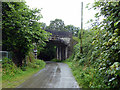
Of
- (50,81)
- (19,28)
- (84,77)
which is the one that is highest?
(19,28)

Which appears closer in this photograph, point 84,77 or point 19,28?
point 84,77

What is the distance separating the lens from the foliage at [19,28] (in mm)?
8336

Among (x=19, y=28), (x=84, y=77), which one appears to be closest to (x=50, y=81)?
(x=84, y=77)

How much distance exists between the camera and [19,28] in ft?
28.9

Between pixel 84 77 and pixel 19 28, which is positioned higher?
pixel 19 28

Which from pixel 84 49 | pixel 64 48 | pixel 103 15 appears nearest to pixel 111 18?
pixel 103 15

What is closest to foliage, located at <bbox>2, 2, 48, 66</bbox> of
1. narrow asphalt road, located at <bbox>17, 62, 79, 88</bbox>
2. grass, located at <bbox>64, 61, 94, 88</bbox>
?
narrow asphalt road, located at <bbox>17, 62, 79, 88</bbox>

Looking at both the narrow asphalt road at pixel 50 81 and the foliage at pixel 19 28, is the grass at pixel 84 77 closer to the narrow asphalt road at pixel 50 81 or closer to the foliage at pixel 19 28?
the narrow asphalt road at pixel 50 81

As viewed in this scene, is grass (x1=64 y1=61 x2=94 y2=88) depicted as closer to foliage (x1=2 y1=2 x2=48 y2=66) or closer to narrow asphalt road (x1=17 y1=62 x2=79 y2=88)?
narrow asphalt road (x1=17 y1=62 x2=79 y2=88)

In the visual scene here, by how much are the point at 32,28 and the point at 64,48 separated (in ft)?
62.0

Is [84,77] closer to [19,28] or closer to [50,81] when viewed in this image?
[50,81]

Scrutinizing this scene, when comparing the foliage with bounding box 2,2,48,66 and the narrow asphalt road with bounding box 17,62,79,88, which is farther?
the foliage with bounding box 2,2,48,66

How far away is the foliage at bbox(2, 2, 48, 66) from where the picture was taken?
27.3 ft

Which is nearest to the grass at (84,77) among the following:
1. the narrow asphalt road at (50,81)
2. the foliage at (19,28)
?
the narrow asphalt road at (50,81)
